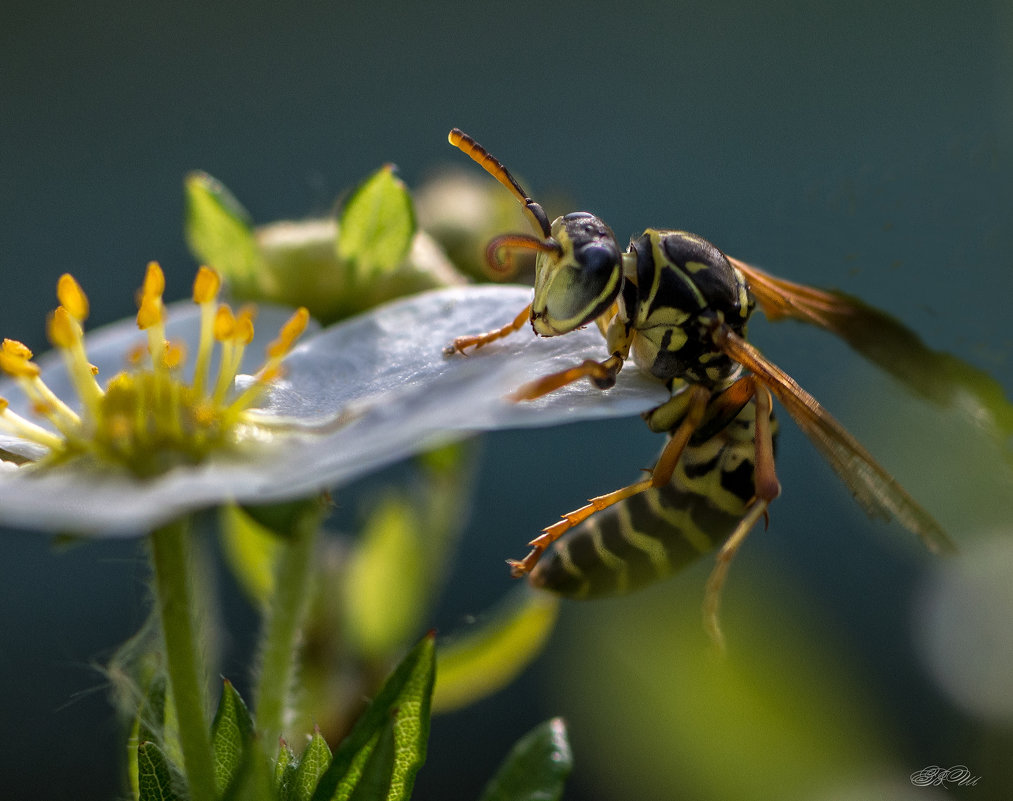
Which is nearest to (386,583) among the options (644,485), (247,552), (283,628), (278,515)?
(247,552)

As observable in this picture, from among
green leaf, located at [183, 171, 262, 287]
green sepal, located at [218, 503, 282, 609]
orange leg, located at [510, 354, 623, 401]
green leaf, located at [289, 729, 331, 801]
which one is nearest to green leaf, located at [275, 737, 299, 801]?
green leaf, located at [289, 729, 331, 801]

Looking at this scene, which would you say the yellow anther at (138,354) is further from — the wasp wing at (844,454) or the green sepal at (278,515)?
the wasp wing at (844,454)

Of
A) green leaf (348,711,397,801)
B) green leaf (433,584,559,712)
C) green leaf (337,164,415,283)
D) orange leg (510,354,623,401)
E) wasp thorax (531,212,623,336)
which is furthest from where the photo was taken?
green leaf (433,584,559,712)

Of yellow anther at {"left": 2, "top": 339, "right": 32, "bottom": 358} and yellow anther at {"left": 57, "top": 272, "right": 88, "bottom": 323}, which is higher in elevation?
yellow anther at {"left": 57, "top": 272, "right": 88, "bottom": 323}

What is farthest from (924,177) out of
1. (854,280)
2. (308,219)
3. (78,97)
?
(78,97)

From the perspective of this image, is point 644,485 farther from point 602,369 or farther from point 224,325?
point 224,325

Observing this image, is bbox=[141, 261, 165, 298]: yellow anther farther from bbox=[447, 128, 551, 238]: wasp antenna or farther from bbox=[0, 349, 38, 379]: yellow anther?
bbox=[447, 128, 551, 238]: wasp antenna
